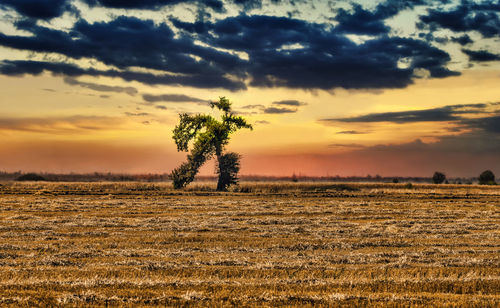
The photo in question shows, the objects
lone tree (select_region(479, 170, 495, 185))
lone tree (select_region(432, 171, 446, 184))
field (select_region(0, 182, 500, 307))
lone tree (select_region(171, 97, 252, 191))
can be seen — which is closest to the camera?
field (select_region(0, 182, 500, 307))

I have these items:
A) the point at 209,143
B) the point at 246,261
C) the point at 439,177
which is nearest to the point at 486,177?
the point at 439,177

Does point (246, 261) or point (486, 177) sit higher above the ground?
point (486, 177)

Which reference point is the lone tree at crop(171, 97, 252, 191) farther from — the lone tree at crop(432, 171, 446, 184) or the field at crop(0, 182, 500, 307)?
the lone tree at crop(432, 171, 446, 184)

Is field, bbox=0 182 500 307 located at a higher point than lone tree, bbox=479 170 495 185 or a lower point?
lower

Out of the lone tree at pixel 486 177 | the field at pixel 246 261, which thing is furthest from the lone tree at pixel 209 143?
the lone tree at pixel 486 177

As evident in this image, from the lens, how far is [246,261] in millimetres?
15344

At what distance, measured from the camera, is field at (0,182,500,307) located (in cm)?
1088

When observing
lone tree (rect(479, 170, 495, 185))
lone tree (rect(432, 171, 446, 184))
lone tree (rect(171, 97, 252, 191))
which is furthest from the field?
lone tree (rect(432, 171, 446, 184))

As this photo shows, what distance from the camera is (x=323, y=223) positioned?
89.2 feet

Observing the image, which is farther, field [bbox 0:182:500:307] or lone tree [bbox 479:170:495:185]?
lone tree [bbox 479:170:495:185]

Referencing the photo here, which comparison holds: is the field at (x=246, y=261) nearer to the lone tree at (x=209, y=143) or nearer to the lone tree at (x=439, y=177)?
the lone tree at (x=209, y=143)

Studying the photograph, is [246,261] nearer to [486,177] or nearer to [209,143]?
[209,143]

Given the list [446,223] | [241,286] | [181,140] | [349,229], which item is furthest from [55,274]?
[181,140]

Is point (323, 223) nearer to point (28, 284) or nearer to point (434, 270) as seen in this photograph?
point (434, 270)
